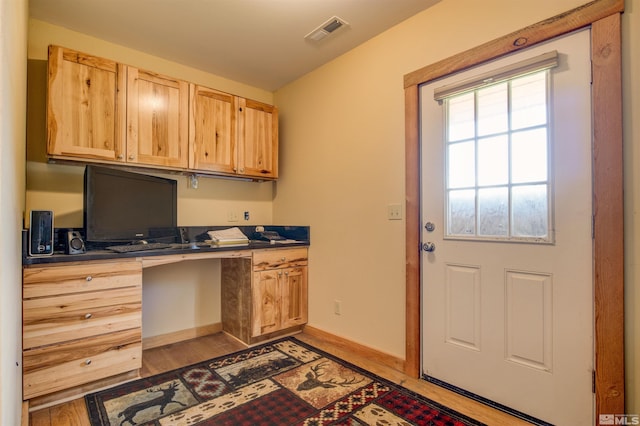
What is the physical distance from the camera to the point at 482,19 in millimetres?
1900

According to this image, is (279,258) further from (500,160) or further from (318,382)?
(500,160)

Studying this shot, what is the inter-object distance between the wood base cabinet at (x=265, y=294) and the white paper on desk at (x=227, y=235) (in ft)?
0.68

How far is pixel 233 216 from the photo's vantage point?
→ 128 inches

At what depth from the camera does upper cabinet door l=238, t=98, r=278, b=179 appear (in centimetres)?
296

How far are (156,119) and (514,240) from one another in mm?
2619

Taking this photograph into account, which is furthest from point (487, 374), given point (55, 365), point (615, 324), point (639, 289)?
point (55, 365)

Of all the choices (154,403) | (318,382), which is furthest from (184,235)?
(318,382)

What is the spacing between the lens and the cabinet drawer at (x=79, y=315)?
1.77 metres

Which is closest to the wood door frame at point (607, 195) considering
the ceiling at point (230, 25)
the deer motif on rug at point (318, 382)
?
the ceiling at point (230, 25)

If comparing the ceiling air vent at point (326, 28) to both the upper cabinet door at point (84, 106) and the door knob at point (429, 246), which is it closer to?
the upper cabinet door at point (84, 106)

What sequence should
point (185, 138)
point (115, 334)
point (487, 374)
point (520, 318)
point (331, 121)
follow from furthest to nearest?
point (331, 121) → point (185, 138) → point (115, 334) → point (487, 374) → point (520, 318)

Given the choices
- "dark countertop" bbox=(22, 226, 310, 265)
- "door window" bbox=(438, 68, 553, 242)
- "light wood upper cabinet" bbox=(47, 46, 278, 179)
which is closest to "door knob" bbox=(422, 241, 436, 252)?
"door window" bbox=(438, 68, 553, 242)

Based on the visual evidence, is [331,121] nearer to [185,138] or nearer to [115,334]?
[185,138]

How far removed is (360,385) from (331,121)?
6.95 feet
